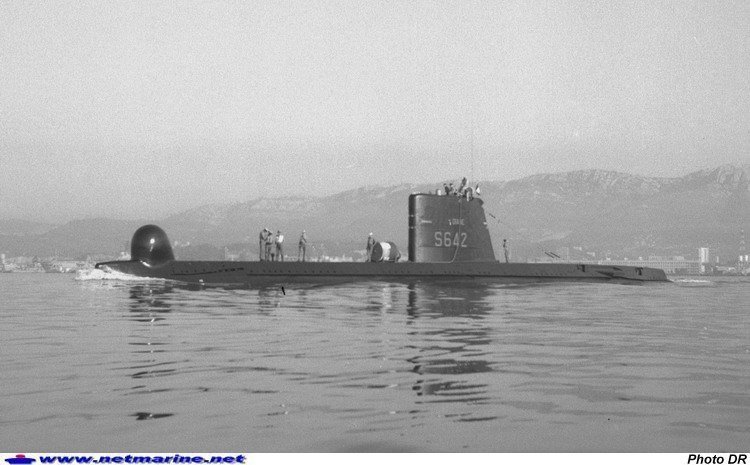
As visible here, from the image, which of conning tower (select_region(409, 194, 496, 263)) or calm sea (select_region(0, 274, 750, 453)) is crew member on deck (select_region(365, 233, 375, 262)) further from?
calm sea (select_region(0, 274, 750, 453))

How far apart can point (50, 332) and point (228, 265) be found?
936 inches

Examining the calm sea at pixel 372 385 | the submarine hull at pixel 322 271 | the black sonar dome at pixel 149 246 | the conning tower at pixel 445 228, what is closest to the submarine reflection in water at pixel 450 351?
the calm sea at pixel 372 385

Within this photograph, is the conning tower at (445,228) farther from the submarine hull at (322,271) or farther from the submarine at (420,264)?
the submarine hull at (322,271)

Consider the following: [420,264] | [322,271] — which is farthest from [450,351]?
[322,271]

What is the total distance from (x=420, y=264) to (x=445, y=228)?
243cm

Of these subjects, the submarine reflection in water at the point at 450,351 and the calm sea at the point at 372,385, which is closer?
the calm sea at the point at 372,385

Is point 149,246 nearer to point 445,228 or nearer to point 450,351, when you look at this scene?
point 445,228

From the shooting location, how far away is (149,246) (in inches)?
1684

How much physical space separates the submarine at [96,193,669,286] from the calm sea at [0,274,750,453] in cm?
2002

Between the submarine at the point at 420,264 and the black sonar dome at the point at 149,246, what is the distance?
80 centimetres

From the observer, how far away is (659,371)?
1058 centimetres

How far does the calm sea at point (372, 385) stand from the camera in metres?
6.78

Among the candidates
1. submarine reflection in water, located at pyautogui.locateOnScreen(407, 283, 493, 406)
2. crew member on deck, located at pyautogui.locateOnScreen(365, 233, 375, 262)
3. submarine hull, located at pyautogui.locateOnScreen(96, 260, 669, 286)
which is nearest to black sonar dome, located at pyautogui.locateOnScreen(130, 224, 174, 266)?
submarine hull, located at pyautogui.locateOnScreen(96, 260, 669, 286)
